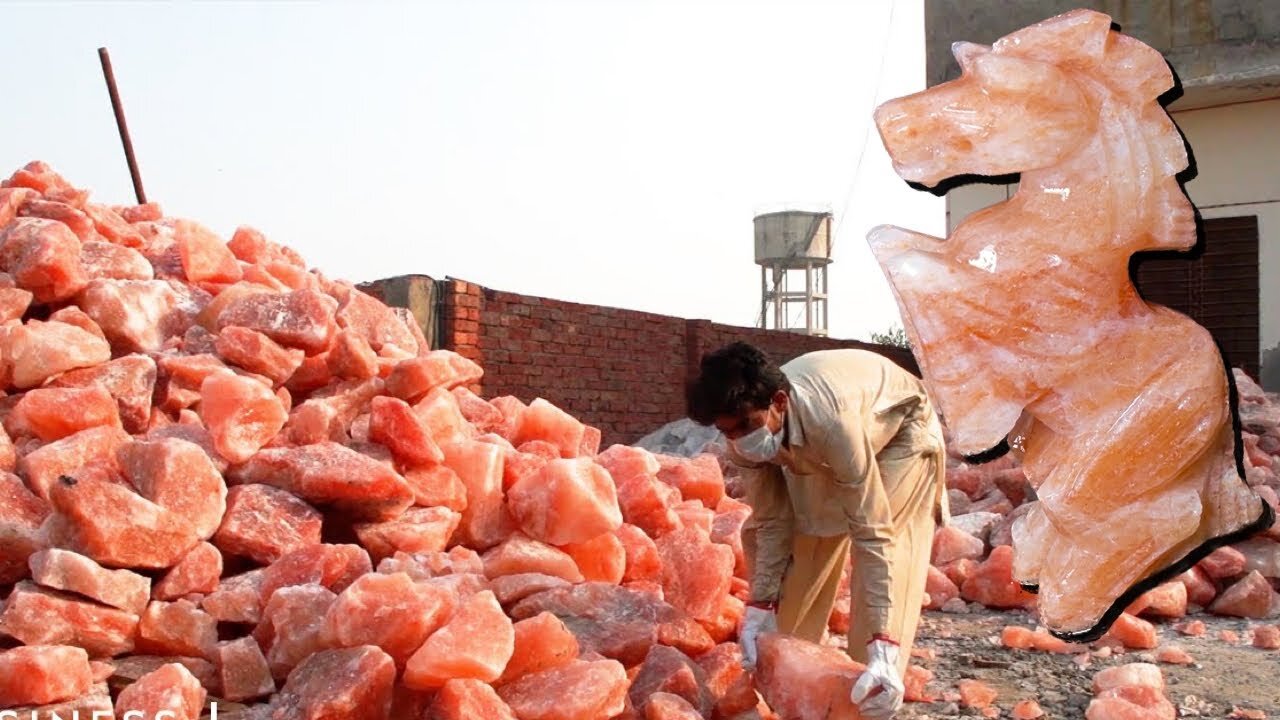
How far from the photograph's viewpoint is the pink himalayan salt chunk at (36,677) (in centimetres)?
257

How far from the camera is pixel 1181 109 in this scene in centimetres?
797

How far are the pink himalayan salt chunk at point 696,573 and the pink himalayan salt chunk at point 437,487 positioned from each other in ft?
2.31

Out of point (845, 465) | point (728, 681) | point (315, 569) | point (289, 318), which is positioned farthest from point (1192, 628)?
point (289, 318)

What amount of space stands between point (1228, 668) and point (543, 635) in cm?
230

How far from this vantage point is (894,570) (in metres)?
2.69

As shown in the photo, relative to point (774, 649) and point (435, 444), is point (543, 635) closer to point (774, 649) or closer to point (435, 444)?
point (774, 649)

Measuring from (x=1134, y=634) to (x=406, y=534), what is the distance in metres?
2.45

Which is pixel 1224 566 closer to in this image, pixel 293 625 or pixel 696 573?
pixel 696 573

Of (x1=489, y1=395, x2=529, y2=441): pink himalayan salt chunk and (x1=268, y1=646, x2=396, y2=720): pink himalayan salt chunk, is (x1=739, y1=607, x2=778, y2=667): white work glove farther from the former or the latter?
(x1=489, y1=395, x2=529, y2=441): pink himalayan salt chunk

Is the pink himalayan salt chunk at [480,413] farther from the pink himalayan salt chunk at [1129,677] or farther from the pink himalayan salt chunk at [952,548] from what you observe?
the pink himalayan salt chunk at [1129,677]

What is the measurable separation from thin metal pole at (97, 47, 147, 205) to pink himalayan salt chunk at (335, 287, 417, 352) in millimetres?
1752

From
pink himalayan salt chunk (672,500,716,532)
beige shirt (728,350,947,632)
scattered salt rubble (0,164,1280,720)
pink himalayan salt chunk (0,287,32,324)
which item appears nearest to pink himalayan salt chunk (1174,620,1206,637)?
scattered salt rubble (0,164,1280,720)

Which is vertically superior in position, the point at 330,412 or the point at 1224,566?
the point at 330,412

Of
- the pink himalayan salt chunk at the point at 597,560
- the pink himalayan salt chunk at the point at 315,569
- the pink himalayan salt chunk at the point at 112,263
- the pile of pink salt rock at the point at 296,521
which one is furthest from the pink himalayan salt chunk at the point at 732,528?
the pink himalayan salt chunk at the point at 112,263
